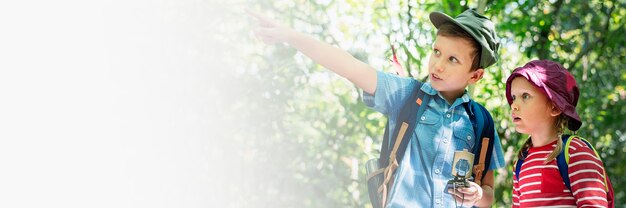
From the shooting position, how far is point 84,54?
15.6 feet

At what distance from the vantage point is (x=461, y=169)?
5.21 feet

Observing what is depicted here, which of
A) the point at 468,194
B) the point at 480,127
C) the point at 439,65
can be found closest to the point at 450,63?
the point at 439,65

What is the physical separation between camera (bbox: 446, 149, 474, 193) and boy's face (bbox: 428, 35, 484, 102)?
13 cm

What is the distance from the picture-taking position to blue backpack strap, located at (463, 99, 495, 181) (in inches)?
64.2

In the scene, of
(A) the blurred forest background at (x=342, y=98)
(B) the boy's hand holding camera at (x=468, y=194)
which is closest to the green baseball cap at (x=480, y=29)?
(B) the boy's hand holding camera at (x=468, y=194)

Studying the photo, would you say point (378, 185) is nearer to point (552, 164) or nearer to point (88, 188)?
point (552, 164)

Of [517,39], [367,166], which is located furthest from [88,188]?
[367,166]

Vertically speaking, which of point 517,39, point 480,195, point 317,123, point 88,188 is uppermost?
point 480,195

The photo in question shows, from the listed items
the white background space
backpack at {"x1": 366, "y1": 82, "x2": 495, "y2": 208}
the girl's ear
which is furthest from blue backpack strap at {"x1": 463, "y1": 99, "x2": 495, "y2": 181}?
the white background space

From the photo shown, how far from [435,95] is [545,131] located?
21 cm

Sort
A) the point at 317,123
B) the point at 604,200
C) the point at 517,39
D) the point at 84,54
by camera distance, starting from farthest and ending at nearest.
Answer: the point at 84,54, the point at 317,123, the point at 517,39, the point at 604,200

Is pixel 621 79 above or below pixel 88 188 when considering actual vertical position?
above

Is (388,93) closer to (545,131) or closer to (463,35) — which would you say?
(463,35)

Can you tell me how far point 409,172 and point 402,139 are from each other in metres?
0.06
